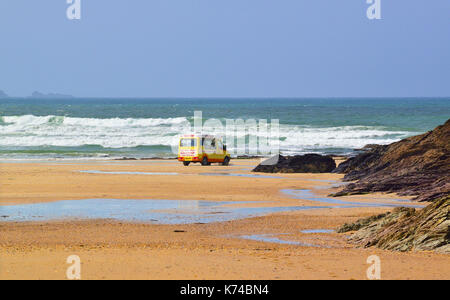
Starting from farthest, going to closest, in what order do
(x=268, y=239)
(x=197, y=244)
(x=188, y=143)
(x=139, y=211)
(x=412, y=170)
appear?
1. (x=188, y=143)
2. (x=412, y=170)
3. (x=139, y=211)
4. (x=268, y=239)
5. (x=197, y=244)

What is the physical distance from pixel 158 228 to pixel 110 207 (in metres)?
4.19

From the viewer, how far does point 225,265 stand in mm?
10305

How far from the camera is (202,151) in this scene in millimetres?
38750

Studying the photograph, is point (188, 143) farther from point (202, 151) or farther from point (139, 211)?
point (139, 211)

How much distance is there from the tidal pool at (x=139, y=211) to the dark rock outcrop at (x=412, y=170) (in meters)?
4.01

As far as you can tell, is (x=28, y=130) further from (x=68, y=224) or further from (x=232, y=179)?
(x=68, y=224)

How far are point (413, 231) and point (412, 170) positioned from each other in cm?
1194

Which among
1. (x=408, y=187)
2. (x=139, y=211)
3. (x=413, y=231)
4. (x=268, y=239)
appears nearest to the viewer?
(x=413, y=231)

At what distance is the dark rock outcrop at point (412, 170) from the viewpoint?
71.3 feet

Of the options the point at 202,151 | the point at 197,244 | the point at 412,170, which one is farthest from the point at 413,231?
the point at 202,151

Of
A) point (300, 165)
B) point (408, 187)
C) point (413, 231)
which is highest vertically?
point (413, 231)

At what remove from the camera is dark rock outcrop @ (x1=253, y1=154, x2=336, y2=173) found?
108 feet

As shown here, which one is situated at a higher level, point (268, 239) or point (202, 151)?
point (268, 239)
